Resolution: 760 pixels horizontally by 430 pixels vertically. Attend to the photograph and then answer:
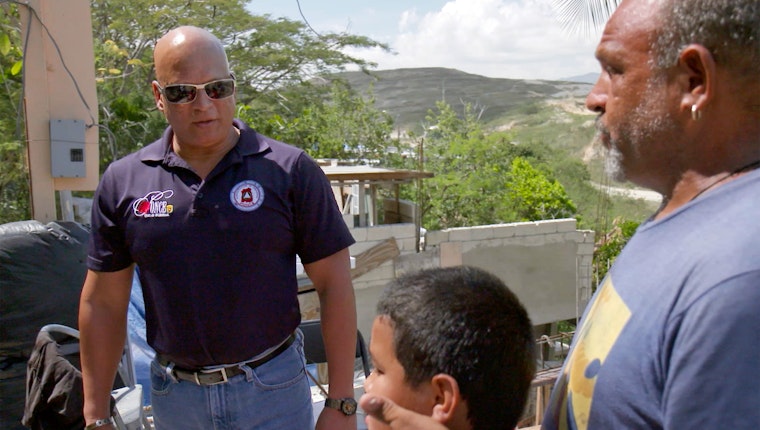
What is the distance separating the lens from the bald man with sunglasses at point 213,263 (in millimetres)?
2035

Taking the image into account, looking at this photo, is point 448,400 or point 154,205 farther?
point 154,205

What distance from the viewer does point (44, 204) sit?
3.72 meters

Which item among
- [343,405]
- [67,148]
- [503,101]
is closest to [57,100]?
[67,148]

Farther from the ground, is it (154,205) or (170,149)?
(170,149)

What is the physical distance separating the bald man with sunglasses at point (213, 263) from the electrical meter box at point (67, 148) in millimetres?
1679

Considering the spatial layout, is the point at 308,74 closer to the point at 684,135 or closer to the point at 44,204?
the point at 44,204

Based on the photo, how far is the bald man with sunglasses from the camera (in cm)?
204

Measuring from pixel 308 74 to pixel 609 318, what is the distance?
16.8 meters

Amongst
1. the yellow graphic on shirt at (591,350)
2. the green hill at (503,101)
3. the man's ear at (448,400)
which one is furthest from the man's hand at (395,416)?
the green hill at (503,101)

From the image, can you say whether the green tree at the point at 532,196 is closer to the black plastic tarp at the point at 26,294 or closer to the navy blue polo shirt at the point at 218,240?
the black plastic tarp at the point at 26,294

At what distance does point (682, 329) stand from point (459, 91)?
3332 cm

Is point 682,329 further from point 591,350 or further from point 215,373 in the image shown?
point 215,373

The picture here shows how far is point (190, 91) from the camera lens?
7.00 ft

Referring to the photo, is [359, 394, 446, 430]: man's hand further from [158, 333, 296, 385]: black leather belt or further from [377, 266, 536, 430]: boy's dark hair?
[158, 333, 296, 385]: black leather belt
